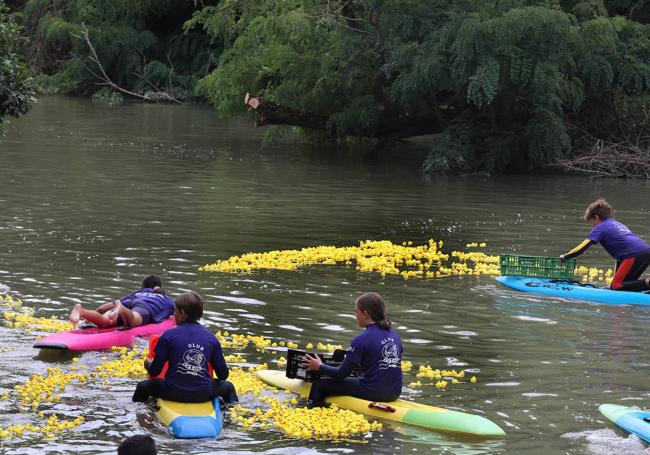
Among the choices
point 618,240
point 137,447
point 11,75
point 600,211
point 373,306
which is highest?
point 11,75

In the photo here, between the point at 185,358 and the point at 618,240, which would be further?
the point at 618,240

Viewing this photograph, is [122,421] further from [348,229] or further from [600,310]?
[348,229]

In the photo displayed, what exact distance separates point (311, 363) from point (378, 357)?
0.74 metres

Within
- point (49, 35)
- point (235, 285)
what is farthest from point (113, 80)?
point (235, 285)

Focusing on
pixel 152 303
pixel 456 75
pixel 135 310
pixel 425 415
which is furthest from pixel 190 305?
pixel 456 75

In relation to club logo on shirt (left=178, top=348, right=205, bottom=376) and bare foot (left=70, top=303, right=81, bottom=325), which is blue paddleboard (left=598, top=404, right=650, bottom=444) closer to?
club logo on shirt (left=178, top=348, right=205, bottom=376)

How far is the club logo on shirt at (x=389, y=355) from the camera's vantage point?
10492mm

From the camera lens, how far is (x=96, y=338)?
Result: 41.9 feet

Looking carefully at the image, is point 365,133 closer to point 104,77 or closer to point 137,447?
point 104,77

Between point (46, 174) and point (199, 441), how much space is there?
19.6 meters

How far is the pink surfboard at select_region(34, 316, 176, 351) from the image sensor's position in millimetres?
12336

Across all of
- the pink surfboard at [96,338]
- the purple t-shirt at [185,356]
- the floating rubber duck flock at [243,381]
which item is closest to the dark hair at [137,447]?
the floating rubber duck flock at [243,381]

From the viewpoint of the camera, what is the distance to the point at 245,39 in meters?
33.7

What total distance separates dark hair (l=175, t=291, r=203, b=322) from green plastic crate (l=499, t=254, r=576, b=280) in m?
7.36
